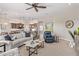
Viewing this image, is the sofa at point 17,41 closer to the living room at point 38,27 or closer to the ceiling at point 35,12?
the living room at point 38,27

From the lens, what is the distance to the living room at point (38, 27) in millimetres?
1803

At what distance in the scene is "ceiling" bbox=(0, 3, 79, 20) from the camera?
1.80m

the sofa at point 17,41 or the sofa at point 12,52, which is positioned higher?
the sofa at point 17,41

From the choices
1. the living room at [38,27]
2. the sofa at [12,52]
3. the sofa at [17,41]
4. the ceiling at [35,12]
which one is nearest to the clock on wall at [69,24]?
the living room at [38,27]

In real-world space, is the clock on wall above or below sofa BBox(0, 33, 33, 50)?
above

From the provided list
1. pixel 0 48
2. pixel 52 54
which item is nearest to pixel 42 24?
pixel 52 54

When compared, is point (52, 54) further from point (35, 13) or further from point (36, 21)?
point (35, 13)

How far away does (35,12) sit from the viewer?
Answer: 183 centimetres

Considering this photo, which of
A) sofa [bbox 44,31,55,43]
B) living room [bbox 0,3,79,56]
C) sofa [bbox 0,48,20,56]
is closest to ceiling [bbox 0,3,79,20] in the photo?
living room [bbox 0,3,79,56]

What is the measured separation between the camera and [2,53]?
1.84 metres

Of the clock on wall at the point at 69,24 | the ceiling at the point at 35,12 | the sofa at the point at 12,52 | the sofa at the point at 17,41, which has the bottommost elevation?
the sofa at the point at 12,52

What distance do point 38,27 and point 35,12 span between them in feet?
0.81

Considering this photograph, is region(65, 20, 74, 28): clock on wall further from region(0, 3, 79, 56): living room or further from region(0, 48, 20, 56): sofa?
region(0, 48, 20, 56): sofa

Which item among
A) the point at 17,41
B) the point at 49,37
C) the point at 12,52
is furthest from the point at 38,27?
the point at 12,52
